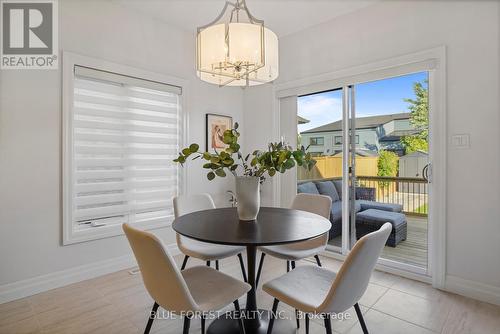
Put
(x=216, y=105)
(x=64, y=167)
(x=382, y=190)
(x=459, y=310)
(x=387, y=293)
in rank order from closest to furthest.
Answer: (x=459, y=310) → (x=387, y=293) → (x=64, y=167) → (x=382, y=190) → (x=216, y=105)

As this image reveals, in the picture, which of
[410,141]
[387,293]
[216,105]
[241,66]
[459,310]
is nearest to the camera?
[241,66]

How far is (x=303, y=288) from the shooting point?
147 cm

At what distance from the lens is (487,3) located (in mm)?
2180

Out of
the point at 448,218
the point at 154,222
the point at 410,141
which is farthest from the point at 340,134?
the point at 154,222

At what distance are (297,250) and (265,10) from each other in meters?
2.46

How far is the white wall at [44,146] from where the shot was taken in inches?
87.9

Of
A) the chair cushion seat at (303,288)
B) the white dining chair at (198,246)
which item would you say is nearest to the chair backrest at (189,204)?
the white dining chair at (198,246)

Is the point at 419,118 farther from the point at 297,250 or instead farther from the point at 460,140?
the point at 297,250

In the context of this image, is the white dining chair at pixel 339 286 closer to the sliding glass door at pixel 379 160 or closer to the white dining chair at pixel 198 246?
the white dining chair at pixel 198 246

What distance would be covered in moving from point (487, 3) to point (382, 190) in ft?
5.89

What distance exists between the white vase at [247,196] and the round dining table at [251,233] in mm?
58

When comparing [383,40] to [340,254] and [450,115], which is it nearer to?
[450,115]

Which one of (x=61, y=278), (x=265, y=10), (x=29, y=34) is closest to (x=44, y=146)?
(x=29, y=34)

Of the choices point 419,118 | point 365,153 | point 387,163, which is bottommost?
point 387,163
